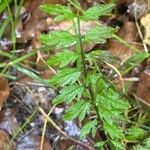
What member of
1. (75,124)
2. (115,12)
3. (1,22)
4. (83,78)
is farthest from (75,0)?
(83,78)

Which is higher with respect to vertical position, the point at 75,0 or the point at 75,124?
the point at 75,0

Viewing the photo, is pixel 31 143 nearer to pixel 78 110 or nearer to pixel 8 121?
pixel 8 121

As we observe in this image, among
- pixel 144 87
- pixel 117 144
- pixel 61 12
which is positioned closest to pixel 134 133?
pixel 117 144

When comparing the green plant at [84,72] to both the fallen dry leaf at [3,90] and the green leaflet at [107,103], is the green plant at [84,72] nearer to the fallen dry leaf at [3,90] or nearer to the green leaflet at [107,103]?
the green leaflet at [107,103]

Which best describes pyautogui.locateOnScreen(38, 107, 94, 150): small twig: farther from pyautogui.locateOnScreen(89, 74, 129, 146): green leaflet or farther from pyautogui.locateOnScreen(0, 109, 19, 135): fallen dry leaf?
pyautogui.locateOnScreen(89, 74, 129, 146): green leaflet

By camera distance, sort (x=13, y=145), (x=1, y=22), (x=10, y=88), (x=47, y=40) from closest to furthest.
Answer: (x=47, y=40) < (x=13, y=145) < (x=10, y=88) < (x=1, y=22)

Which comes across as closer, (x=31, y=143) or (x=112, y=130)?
(x=112, y=130)

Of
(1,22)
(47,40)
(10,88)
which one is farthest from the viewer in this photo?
(1,22)

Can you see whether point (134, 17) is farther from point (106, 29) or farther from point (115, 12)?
point (106, 29)

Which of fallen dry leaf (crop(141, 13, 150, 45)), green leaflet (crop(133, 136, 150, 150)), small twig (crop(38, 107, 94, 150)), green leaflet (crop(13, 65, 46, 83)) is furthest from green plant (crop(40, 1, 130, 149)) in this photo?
fallen dry leaf (crop(141, 13, 150, 45))
